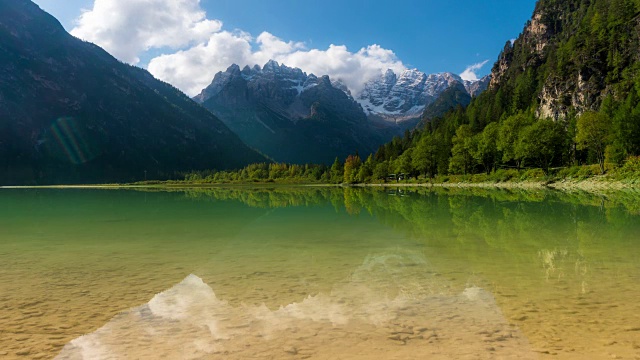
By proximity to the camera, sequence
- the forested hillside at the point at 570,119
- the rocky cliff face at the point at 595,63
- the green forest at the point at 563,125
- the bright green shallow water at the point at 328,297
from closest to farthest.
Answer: the bright green shallow water at the point at 328,297, the green forest at the point at 563,125, the forested hillside at the point at 570,119, the rocky cliff face at the point at 595,63

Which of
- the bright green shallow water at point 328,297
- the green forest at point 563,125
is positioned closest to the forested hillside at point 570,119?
the green forest at point 563,125

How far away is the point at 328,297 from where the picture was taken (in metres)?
10.7

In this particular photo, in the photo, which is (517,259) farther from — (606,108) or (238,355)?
(606,108)

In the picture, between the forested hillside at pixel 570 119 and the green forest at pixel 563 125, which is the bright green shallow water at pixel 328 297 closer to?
the green forest at pixel 563 125

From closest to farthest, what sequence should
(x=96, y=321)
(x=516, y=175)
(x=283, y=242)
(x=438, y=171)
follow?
(x=96, y=321) < (x=283, y=242) < (x=516, y=175) < (x=438, y=171)

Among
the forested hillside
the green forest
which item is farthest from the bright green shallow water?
the forested hillside

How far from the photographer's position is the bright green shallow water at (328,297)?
7641 millimetres

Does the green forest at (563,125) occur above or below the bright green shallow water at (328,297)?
above

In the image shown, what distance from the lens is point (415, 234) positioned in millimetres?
22266

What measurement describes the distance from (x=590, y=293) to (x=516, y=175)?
94.7m

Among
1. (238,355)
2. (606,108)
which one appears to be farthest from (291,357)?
(606,108)

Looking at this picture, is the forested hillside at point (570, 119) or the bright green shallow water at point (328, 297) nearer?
the bright green shallow water at point (328, 297)

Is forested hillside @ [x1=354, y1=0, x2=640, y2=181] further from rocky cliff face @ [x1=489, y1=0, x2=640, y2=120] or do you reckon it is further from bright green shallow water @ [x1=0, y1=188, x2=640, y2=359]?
bright green shallow water @ [x1=0, y1=188, x2=640, y2=359]

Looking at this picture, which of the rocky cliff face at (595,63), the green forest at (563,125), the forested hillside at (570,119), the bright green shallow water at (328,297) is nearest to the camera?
the bright green shallow water at (328,297)
